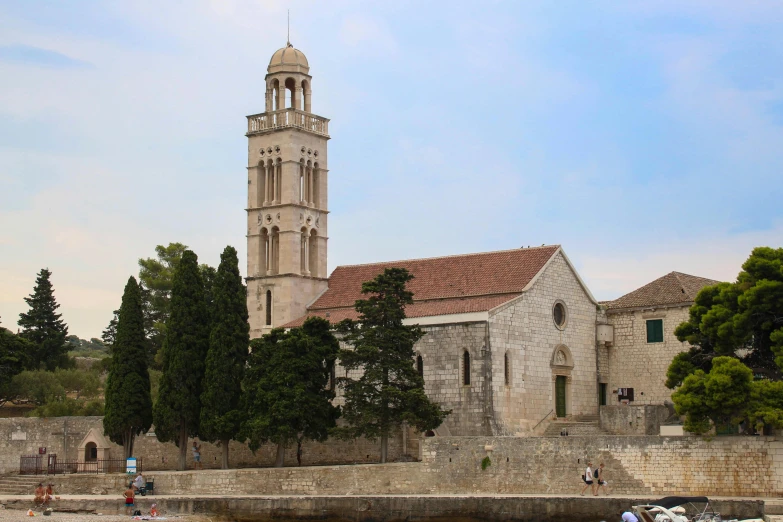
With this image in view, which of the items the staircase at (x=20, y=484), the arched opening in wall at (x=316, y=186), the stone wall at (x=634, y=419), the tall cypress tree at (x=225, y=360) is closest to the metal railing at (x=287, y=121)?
the arched opening in wall at (x=316, y=186)

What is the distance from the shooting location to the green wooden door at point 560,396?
151 ft

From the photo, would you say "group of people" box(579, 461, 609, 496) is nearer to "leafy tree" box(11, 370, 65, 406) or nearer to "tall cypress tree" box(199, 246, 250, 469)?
"tall cypress tree" box(199, 246, 250, 469)

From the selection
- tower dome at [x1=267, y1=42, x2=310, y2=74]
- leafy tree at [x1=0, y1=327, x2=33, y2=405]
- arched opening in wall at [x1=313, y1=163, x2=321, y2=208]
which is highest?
tower dome at [x1=267, y1=42, x2=310, y2=74]

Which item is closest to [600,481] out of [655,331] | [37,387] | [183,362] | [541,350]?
[541,350]

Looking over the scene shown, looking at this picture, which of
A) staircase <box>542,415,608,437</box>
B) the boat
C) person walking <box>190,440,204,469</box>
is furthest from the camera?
person walking <box>190,440,204,469</box>

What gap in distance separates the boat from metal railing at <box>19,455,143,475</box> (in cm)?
2197

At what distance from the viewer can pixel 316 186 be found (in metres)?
52.0

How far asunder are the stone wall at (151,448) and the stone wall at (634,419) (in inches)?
277

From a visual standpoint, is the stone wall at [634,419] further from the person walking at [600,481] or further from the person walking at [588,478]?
the person walking at [588,478]

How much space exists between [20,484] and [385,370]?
13.9m

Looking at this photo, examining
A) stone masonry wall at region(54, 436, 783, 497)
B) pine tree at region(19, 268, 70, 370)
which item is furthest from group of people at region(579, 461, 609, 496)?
pine tree at region(19, 268, 70, 370)

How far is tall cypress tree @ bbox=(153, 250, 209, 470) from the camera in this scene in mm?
43094

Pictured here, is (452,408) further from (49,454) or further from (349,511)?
(49,454)

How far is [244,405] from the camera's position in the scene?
42.3 metres
